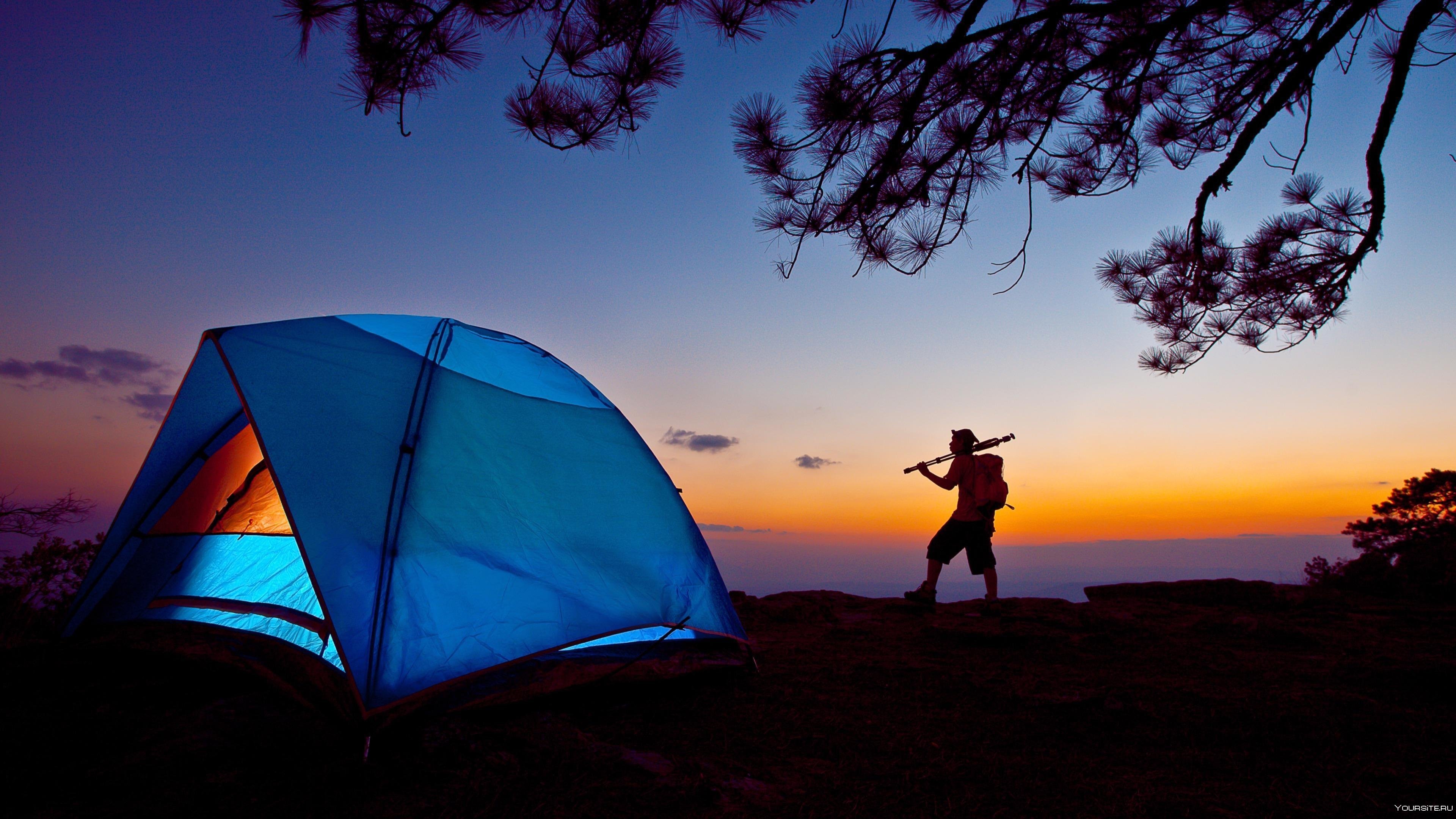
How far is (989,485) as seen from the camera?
752cm

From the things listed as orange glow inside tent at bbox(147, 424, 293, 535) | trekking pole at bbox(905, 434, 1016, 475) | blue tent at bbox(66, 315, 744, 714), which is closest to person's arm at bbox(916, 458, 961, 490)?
trekking pole at bbox(905, 434, 1016, 475)

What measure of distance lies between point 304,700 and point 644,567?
185cm

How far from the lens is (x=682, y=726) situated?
3.45 metres

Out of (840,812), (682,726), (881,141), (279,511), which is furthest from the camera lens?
(881,141)

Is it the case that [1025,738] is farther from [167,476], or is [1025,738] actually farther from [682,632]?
[167,476]

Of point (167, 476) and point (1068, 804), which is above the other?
point (167, 476)

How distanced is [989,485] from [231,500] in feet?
24.1

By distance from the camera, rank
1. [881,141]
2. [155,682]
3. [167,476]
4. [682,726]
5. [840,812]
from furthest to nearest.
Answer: [881,141] < [167,476] < [155,682] < [682,726] < [840,812]

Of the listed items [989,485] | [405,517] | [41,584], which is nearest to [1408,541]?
[989,485]

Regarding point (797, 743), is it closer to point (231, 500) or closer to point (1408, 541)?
point (231, 500)

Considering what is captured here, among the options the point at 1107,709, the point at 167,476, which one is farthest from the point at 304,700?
the point at 1107,709

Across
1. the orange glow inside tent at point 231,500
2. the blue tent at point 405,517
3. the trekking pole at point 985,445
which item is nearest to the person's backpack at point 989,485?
the trekking pole at point 985,445

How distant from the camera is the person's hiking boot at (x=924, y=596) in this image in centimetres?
767

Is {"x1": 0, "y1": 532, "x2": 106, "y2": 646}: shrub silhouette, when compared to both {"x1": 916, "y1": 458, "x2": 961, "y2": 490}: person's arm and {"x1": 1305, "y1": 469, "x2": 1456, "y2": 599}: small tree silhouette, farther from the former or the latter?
{"x1": 1305, "y1": 469, "x2": 1456, "y2": 599}: small tree silhouette
